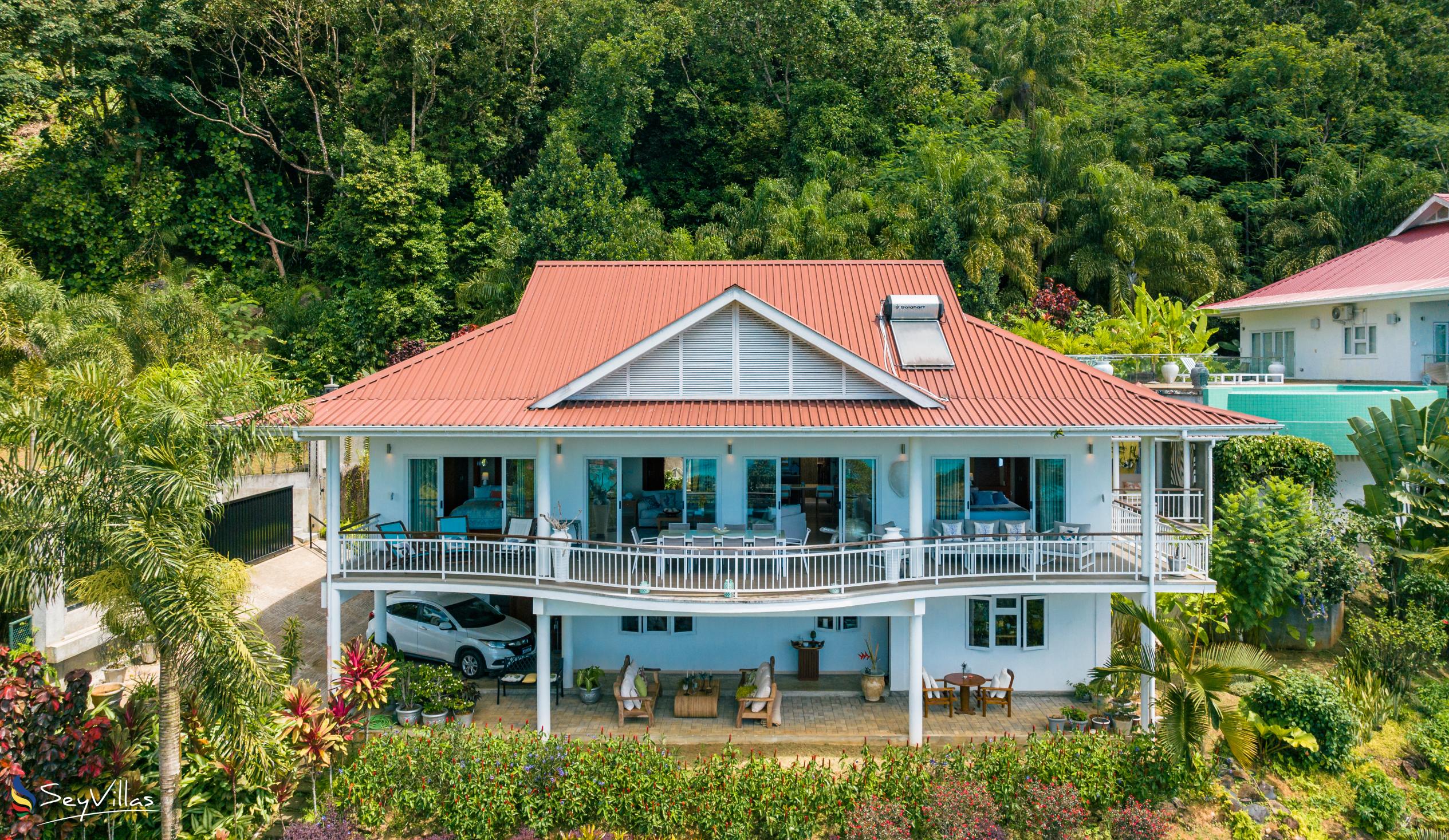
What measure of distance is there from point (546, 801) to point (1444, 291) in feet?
78.4

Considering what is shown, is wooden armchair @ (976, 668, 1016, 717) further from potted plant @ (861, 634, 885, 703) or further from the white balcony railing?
the white balcony railing

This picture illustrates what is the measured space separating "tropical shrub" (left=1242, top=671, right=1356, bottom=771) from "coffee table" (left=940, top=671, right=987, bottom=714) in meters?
4.68

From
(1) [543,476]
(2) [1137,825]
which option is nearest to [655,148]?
(1) [543,476]

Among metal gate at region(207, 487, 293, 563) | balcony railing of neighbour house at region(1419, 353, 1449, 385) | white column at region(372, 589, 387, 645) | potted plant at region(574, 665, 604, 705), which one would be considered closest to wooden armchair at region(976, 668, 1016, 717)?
potted plant at region(574, 665, 604, 705)

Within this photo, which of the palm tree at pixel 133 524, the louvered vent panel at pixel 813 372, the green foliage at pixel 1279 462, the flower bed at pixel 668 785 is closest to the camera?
the palm tree at pixel 133 524

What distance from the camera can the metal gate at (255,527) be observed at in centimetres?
2338

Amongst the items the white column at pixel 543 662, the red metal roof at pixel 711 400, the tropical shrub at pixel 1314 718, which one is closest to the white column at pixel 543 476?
the red metal roof at pixel 711 400

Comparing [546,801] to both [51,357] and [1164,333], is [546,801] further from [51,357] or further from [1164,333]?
[1164,333]

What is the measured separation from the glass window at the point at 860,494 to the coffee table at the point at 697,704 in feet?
13.5

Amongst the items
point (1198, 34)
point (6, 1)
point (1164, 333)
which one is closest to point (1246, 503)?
point (1164, 333)

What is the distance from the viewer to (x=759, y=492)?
17297 millimetres

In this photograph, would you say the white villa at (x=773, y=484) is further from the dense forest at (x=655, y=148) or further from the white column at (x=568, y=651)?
the dense forest at (x=655, y=148)

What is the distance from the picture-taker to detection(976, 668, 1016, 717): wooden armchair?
16203 millimetres

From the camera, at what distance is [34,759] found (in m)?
11.9
